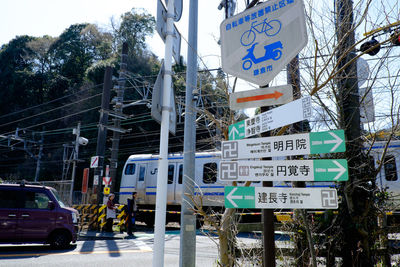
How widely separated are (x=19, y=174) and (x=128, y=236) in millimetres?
33193

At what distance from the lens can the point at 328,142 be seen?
Result: 2875 mm

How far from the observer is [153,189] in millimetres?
17547

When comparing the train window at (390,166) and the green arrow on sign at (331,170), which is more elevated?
the train window at (390,166)

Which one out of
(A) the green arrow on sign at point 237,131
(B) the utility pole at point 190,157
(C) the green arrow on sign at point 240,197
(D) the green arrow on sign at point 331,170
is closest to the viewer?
(D) the green arrow on sign at point 331,170

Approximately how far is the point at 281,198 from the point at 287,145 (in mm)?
485

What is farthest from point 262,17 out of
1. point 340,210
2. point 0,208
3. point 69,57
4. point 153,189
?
point 69,57

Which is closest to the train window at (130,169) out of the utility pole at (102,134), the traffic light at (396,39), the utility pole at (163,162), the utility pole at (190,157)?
the utility pole at (102,134)

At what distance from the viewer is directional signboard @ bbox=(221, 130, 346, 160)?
2850 millimetres

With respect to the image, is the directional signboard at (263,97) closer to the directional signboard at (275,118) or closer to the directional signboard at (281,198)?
the directional signboard at (275,118)

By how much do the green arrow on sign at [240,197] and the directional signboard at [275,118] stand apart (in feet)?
1.91

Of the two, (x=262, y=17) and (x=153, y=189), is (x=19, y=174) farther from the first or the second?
(x=262, y=17)

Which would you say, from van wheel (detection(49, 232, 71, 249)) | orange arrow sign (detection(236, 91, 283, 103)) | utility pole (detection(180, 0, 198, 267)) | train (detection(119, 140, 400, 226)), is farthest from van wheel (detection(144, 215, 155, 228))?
orange arrow sign (detection(236, 91, 283, 103))

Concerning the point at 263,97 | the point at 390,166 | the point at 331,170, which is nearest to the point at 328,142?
the point at 331,170

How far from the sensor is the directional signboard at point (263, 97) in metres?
3.19
